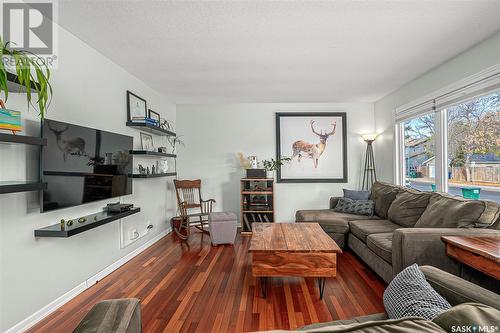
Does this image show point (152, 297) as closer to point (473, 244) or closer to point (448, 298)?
point (448, 298)

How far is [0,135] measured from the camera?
158cm

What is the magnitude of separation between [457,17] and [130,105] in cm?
370

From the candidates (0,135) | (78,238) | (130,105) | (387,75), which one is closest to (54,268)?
(78,238)

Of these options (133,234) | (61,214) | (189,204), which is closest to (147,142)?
(189,204)

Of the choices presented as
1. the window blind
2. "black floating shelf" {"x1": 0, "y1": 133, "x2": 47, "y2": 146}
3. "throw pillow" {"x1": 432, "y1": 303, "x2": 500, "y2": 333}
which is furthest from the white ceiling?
"throw pillow" {"x1": 432, "y1": 303, "x2": 500, "y2": 333}

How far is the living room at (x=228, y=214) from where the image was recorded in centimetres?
187

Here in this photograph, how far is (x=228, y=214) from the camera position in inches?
168

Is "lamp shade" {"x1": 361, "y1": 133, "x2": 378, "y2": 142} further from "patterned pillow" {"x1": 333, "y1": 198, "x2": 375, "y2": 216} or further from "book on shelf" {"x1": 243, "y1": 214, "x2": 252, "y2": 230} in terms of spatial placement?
"book on shelf" {"x1": 243, "y1": 214, "x2": 252, "y2": 230}

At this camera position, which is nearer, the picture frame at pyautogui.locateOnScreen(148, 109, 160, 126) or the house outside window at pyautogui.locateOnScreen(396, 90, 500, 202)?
the house outside window at pyautogui.locateOnScreen(396, 90, 500, 202)

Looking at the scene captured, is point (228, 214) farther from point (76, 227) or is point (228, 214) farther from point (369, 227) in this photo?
point (76, 227)

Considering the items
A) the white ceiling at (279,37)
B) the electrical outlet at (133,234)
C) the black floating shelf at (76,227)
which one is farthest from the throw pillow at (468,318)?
the electrical outlet at (133,234)

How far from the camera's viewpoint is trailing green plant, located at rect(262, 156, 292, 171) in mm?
5035

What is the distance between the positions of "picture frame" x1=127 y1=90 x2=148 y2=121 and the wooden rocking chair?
1356 mm

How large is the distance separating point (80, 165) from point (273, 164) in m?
3.36
